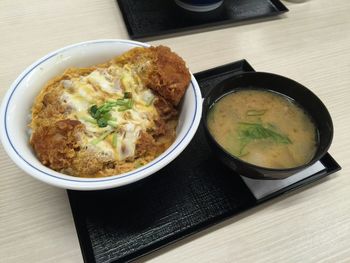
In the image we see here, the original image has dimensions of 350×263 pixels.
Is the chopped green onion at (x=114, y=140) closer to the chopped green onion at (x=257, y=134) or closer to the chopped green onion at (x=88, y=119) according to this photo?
the chopped green onion at (x=88, y=119)

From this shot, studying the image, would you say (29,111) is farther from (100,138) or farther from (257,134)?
(257,134)

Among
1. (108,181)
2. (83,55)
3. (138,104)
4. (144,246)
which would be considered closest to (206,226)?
(144,246)

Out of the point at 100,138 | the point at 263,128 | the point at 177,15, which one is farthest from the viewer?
the point at 177,15

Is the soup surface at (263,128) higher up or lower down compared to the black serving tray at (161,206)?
higher up

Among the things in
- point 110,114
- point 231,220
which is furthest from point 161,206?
point 110,114

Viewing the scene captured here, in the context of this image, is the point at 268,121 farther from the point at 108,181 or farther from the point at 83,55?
the point at 83,55

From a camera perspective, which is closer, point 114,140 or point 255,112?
point 114,140

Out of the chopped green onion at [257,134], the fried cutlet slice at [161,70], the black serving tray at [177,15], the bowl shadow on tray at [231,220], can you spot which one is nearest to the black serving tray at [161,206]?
the bowl shadow on tray at [231,220]
